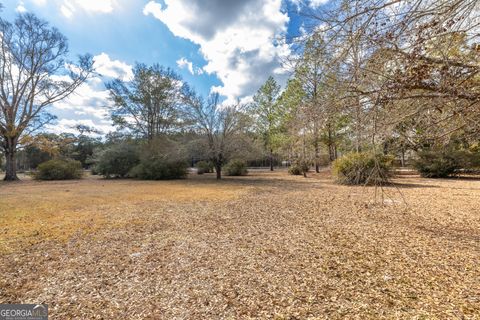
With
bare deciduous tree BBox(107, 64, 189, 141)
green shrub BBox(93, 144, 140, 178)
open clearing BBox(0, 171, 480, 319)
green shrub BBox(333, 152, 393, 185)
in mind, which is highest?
bare deciduous tree BBox(107, 64, 189, 141)

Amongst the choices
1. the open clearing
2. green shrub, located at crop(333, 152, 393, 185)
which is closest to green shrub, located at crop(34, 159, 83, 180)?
the open clearing

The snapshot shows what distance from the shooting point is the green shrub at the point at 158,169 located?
14.5 metres

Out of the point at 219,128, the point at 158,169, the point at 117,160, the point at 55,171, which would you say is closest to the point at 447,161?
the point at 219,128

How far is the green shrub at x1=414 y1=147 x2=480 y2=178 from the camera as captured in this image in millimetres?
11742

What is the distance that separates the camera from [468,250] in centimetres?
275

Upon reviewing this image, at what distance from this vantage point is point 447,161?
12016mm

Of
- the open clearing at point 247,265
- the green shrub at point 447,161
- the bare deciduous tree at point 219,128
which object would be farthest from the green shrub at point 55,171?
the green shrub at point 447,161

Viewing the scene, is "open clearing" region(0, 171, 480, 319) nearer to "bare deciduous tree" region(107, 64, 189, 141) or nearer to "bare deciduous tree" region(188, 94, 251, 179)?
"bare deciduous tree" region(188, 94, 251, 179)

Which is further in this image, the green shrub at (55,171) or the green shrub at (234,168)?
the green shrub at (234,168)

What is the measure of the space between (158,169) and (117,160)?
3.82 meters

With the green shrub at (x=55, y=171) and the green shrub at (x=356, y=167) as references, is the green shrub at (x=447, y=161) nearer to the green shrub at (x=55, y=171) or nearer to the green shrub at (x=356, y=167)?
the green shrub at (x=356, y=167)

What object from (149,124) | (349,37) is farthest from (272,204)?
(149,124)

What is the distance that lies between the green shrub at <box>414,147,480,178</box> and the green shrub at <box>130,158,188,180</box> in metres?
14.4

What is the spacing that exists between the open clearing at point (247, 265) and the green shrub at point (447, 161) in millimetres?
9641
